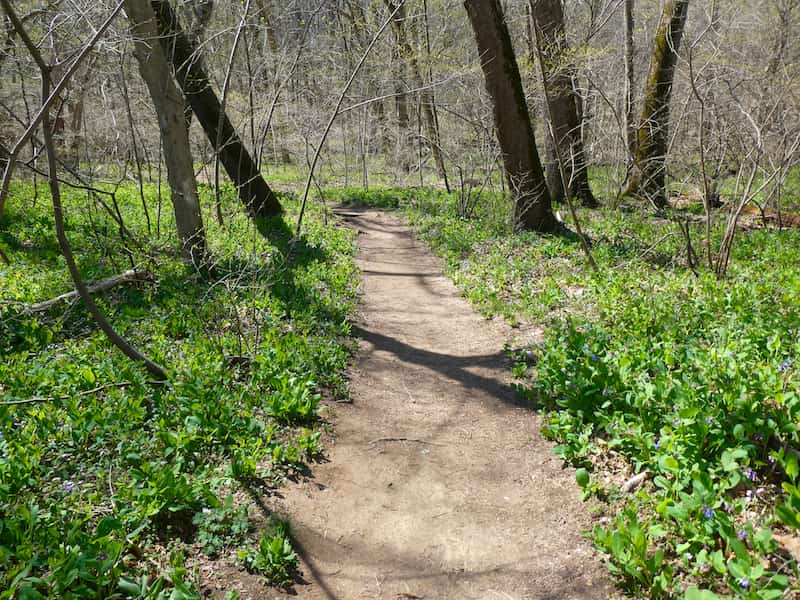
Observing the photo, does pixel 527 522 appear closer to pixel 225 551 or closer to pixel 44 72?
pixel 225 551

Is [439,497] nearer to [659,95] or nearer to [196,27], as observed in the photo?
[659,95]

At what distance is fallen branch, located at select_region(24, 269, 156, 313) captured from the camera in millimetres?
5668

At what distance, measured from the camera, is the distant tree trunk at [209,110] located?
29.6ft

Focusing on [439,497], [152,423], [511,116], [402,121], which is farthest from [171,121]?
[402,121]

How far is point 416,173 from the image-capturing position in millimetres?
21641

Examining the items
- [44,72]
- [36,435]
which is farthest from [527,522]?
[44,72]

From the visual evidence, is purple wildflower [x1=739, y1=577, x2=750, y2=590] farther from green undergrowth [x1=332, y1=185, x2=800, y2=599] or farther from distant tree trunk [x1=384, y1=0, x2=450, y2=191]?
distant tree trunk [x1=384, y1=0, x2=450, y2=191]

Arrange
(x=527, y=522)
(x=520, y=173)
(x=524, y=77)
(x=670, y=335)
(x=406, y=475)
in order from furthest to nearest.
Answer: (x=524, y=77), (x=520, y=173), (x=670, y=335), (x=406, y=475), (x=527, y=522)

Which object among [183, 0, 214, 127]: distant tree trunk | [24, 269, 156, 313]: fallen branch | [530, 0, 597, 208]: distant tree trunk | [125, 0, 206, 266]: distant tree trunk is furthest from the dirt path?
[183, 0, 214, 127]: distant tree trunk

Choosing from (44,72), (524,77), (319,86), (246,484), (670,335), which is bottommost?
(246,484)

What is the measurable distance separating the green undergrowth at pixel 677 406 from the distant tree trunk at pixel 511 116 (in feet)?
8.19

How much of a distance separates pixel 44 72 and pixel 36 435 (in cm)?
232

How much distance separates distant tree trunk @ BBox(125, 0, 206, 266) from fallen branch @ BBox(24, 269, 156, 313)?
64cm

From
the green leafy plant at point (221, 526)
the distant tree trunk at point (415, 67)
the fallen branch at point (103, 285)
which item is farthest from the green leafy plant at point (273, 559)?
the distant tree trunk at point (415, 67)
